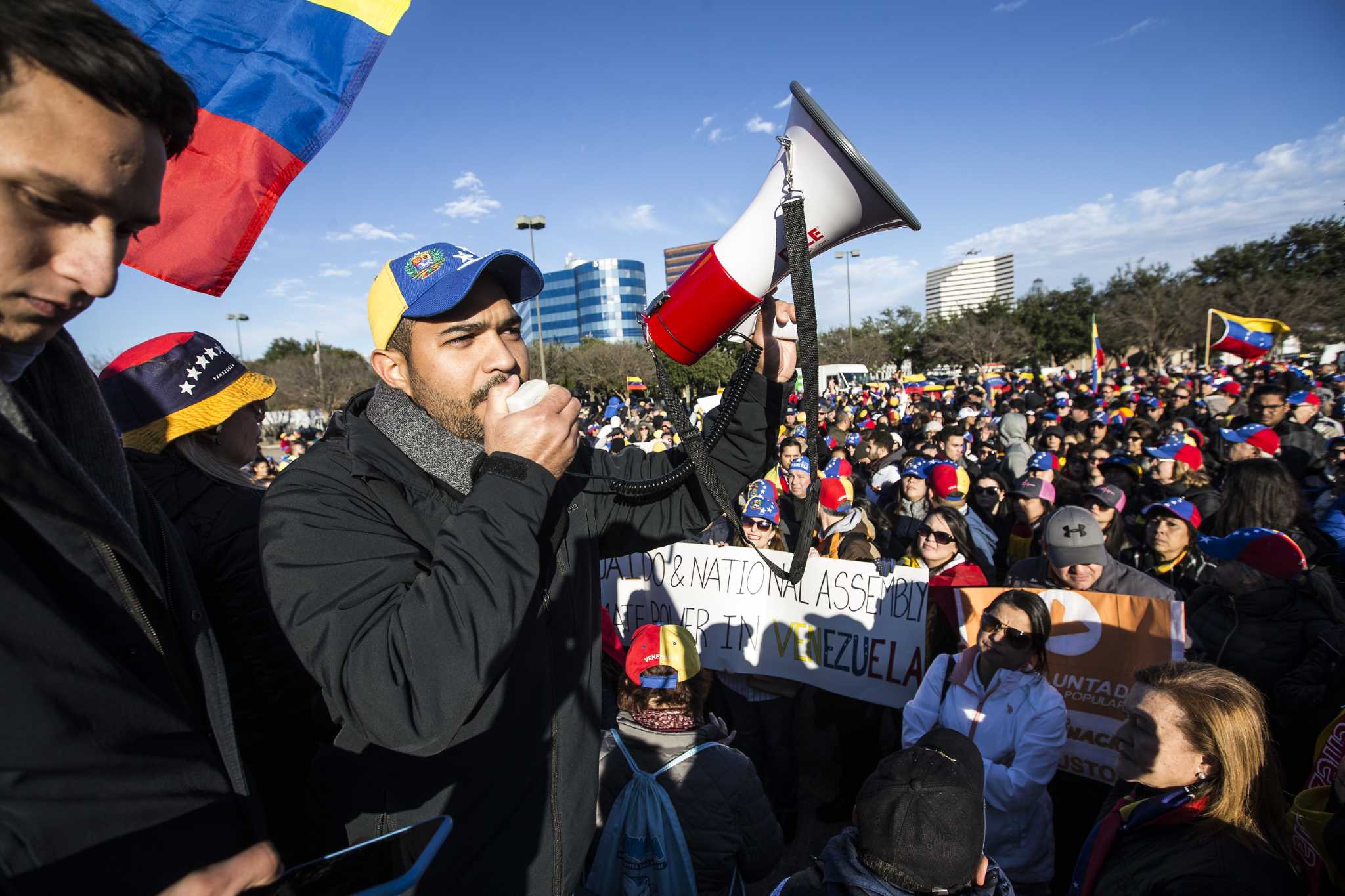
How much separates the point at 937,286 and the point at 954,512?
187 metres

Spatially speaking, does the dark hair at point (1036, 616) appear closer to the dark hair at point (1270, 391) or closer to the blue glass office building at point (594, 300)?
the dark hair at point (1270, 391)

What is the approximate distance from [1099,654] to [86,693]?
414cm

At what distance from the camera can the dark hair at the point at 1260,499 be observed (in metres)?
4.14

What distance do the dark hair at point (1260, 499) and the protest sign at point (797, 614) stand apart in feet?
7.02

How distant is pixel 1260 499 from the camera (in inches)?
165

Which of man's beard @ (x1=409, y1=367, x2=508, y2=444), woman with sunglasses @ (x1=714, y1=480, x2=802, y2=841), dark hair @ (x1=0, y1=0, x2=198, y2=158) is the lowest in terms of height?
woman with sunglasses @ (x1=714, y1=480, x2=802, y2=841)

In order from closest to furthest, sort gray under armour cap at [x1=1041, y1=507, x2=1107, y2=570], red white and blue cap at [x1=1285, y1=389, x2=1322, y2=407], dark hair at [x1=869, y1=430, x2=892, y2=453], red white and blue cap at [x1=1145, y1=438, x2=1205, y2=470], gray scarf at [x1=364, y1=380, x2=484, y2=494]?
gray scarf at [x1=364, y1=380, x2=484, y2=494] → gray under armour cap at [x1=1041, y1=507, x2=1107, y2=570] → red white and blue cap at [x1=1145, y1=438, x2=1205, y2=470] → red white and blue cap at [x1=1285, y1=389, x2=1322, y2=407] → dark hair at [x1=869, y1=430, x2=892, y2=453]

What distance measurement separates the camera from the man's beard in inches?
61.2

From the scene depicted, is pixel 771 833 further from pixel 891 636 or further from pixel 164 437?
pixel 164 437

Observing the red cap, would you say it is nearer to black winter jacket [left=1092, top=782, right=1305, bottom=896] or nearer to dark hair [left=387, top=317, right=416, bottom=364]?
black winter jacket [left=1092, top=782, right=1305, bottom=896]

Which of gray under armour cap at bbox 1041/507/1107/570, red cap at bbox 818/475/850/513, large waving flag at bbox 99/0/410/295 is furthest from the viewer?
red cap at bbox 818/475/850/513

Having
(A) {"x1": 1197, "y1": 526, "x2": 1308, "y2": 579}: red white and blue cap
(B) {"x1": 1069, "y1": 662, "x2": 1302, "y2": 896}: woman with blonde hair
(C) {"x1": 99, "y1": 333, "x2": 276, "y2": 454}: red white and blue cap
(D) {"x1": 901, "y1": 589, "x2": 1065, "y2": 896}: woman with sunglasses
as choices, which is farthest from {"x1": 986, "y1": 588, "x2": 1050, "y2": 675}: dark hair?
(C) {"x1": 99, "y1": 333, "x2": 276, "y2": 454}: red white and blue cap

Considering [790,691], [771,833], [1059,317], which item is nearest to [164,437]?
[771,833]

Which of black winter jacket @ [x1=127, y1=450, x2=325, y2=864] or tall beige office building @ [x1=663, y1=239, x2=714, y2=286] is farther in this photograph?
tall beige office building @ [x1=663, y1=239, x2=714, y2=286]
